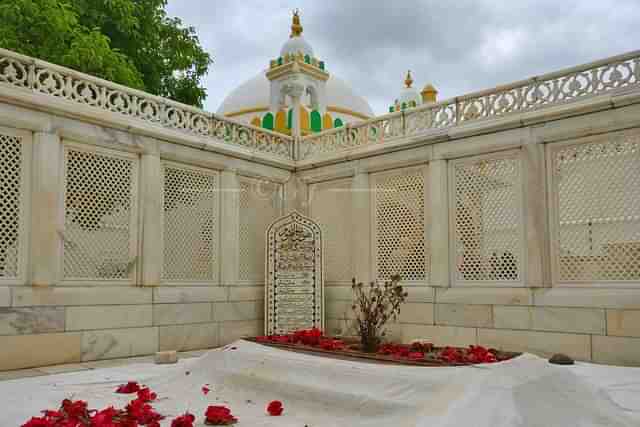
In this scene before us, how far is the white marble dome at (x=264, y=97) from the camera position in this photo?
14.2m

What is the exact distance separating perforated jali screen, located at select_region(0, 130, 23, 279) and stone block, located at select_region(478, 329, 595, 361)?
4.86 m

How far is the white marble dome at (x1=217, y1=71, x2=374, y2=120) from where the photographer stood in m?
14.2

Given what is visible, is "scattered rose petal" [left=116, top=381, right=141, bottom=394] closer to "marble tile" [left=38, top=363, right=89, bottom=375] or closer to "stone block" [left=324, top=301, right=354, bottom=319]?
"marble tile" [left=38, top=363, right=89, bottom=375]

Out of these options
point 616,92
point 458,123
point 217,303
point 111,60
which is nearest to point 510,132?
point 458,123

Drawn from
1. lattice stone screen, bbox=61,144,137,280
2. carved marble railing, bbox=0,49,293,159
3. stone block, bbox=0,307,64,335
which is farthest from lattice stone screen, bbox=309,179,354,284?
stone block, bbox=0,307,64,335

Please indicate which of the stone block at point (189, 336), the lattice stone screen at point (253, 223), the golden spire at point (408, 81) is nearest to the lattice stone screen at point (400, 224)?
the lattice stone screen at point (253, 223)

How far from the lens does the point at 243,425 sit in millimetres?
3074

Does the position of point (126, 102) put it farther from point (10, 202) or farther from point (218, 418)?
point (218, 418)

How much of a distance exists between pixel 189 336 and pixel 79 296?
1455 mm

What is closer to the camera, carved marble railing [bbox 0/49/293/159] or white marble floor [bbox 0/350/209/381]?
white marble floor [bbox 0/350/209/381]

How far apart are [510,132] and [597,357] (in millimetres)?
2497

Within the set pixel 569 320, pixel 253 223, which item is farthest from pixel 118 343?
pixel 569 320

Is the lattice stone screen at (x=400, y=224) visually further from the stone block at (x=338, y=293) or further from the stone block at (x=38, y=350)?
the stone block at (x=38, y=350)

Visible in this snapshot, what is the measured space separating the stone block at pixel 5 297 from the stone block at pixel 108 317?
576mm
